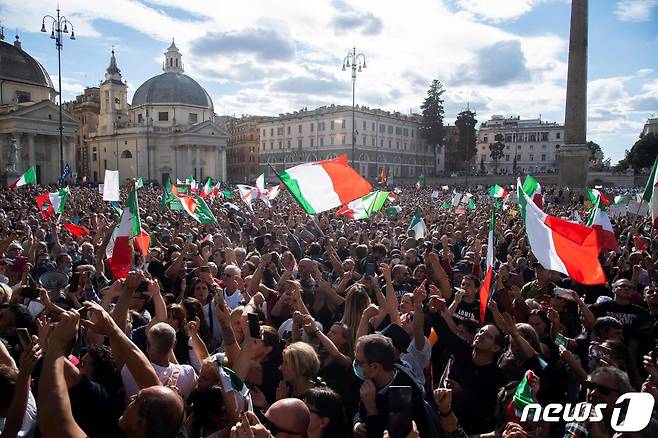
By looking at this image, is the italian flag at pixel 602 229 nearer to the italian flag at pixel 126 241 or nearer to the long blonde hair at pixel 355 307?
the long blonde hair at pixel 355 307

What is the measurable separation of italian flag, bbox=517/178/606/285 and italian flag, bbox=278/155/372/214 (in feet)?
11.3

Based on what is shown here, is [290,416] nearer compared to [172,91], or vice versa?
[290,416]

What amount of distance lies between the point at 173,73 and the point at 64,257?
88.5m

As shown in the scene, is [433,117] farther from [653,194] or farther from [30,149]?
[653,194]

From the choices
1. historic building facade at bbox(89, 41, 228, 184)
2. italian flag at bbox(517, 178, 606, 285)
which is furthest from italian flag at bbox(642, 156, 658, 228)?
historic building facade at bbox(89, 41, 228, 184)

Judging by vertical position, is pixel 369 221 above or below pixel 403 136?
below

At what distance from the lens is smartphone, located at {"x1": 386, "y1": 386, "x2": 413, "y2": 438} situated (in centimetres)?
305

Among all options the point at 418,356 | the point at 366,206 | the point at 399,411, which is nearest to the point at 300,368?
the point at 399,411

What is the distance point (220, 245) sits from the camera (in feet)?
34.5

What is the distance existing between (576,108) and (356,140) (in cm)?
5793

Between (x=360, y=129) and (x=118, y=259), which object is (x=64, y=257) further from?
(x=360, y=129)

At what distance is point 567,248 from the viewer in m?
6.09

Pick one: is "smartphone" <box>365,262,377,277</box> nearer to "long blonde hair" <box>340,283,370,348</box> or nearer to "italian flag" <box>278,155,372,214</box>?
"italian flag" <box>278,155,372,214</box>

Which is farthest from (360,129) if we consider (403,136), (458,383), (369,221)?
(458,383)
